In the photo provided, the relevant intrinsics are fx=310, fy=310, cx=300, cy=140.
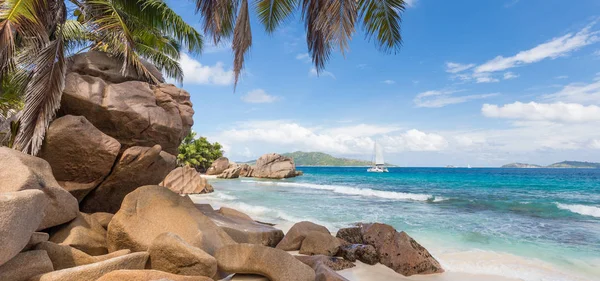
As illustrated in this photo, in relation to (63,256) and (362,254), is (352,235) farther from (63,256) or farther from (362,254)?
(63,256)

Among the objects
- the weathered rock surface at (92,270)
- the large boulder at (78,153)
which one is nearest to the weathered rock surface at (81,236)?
the large boulder at (78,153)

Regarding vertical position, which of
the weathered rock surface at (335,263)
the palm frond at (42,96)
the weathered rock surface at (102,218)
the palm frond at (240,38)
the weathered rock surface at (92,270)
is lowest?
the weathered rock surface at (335,263)

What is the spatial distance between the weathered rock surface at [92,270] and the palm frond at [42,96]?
10.3 ft

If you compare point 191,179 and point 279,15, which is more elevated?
point 279,15

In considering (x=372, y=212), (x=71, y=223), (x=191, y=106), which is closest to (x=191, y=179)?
(x=372, y=212)

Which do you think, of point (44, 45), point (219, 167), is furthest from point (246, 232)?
point (219, 167)

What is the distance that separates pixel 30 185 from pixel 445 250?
8504 millimetres

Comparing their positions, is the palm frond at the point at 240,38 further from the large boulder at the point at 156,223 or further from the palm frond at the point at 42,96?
the palm frond at the point at 42,96

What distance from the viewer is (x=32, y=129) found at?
5598mm

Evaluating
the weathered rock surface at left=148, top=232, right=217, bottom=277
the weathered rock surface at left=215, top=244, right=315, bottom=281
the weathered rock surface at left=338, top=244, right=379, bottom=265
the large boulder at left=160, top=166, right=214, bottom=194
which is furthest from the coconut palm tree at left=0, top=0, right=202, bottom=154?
the large boulder at left=160, top=166, right=214, bottom=194

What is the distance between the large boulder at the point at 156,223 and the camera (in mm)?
4688

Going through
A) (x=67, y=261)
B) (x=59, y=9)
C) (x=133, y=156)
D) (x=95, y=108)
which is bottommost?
(x=67, y=261)

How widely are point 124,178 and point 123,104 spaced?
5.02 ft

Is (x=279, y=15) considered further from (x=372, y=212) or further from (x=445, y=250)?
(x=372, y=212)
